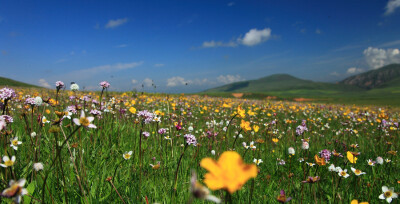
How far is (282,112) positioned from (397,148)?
6342mm

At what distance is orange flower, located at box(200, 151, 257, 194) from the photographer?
2.42 feet

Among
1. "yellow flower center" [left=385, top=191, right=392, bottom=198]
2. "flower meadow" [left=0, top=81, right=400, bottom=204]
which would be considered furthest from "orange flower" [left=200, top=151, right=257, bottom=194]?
"yellow flower center" [left=385, top=191, right=392, bottom=198]

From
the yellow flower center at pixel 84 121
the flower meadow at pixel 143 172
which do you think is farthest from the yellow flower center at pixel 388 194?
the yellow flower center at pixel 84 121

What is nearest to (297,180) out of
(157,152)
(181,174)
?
(181,174)

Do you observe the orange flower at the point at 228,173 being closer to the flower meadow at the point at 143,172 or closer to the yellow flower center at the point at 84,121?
the flower meadow at the point at 143,172

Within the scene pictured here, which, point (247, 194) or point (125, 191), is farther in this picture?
point (247, 194)

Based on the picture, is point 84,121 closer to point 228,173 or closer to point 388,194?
point 228,173

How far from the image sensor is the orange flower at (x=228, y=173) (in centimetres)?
74

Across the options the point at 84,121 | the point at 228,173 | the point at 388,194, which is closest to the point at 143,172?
the point at 84,121

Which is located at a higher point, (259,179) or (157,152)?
(157,152)

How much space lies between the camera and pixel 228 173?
30.8 inches

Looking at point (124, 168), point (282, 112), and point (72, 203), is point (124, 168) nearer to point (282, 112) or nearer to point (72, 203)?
point (72, 203)

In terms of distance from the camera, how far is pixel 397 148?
5.54 m

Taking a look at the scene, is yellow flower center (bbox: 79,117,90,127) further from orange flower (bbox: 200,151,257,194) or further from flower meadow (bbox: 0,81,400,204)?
orange flower (bbox: 200,151,257,194)
